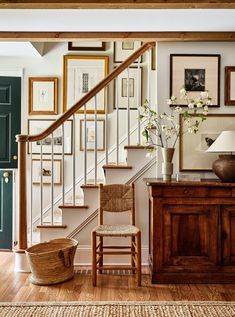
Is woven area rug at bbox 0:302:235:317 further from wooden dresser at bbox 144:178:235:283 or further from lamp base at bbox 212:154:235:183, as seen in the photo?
lamp base at bbox 212:154:235:183

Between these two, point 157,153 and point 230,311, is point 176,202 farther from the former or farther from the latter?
point 230,311

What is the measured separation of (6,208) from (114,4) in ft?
9.48

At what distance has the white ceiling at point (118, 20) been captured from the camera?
9.73 feet

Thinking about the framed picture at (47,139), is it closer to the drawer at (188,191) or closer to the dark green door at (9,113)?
the dark green door at (9,113)

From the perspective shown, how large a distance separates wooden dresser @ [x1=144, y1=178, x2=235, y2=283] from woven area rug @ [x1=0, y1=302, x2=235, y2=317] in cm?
41

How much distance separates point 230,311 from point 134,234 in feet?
3.12

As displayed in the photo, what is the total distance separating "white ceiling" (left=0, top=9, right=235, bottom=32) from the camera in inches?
117

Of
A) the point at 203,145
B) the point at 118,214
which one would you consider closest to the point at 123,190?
the point at 118,214

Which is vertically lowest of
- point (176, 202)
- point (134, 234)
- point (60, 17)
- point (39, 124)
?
point (134, 234)

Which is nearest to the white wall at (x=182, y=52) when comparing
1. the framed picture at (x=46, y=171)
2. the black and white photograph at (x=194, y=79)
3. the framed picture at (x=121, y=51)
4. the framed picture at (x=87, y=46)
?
the black and white photograph at (x=194, y=79)

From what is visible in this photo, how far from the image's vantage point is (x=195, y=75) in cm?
351

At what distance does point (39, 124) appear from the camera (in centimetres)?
446

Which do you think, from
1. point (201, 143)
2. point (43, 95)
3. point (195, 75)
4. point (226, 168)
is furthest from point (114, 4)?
point (43, 95)

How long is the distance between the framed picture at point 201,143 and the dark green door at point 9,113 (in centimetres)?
221
